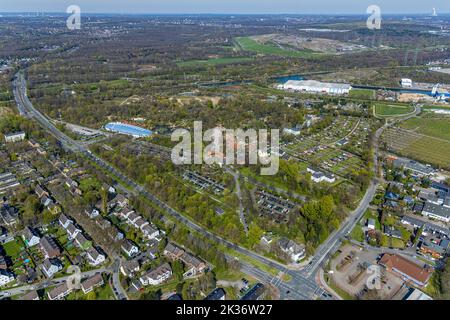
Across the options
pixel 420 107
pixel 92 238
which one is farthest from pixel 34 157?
pixel 420 107

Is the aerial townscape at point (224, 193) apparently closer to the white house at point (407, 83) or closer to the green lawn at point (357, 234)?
the green lawn at point (357, 234)

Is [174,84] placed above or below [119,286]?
above

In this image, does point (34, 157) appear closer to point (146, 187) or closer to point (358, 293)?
point (146, 187)

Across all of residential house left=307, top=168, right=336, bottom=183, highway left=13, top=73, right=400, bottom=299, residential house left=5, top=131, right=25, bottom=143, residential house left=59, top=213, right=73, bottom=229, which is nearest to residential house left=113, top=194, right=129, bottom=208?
highway left=13, top=73, right=400, bottom=299

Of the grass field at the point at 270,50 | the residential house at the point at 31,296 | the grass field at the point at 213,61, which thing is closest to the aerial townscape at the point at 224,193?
the residential house at the point at 31,296

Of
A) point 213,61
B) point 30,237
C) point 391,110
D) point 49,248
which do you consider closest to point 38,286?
point 49,248

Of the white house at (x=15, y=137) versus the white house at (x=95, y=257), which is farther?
the white house at (x=15, y=137)
